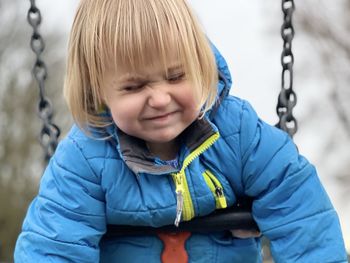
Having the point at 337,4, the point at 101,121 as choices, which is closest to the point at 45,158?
the point at 101,121

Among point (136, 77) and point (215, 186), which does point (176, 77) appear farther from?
point (215, 186)

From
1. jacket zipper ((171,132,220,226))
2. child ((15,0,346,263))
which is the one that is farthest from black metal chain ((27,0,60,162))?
jacket zipper ((171,132,220,226))

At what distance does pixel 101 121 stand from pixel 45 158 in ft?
0.97

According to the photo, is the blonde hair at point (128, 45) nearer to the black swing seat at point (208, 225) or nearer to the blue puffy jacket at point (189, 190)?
the blue puffy jacket at point (189, 190)

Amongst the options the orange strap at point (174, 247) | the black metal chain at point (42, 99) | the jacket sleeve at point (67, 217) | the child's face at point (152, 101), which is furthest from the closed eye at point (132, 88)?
the black metal chain at point (42, 99)

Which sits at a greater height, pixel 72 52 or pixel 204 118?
pixel 72 52

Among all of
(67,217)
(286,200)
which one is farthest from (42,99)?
(286,200)

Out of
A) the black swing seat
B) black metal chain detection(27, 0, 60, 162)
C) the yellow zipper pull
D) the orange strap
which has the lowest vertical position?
the orange strap

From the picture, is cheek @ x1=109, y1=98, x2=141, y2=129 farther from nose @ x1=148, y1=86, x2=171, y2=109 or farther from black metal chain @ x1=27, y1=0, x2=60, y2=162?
black metal chain @ x1=27, y1=0, x2=60, y2=162

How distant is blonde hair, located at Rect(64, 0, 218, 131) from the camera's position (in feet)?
3.65

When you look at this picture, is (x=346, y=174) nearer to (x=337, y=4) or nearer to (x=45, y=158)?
(x=337, y=4)

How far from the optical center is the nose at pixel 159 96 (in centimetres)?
112

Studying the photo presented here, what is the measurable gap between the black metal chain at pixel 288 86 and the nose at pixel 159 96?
347 millimetres

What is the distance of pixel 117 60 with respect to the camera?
44.3 inches
